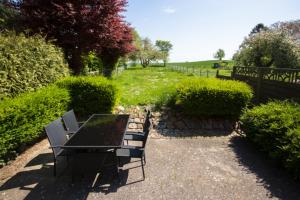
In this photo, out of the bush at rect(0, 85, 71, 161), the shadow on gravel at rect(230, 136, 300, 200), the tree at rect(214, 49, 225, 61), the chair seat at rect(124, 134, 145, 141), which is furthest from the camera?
the tree at rect(214, 49, 225, 61)

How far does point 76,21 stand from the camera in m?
7.13

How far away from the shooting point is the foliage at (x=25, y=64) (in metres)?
4.24

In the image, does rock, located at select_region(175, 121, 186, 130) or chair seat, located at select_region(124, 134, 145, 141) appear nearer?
chair seat, located at select_region(124, 134, 145, 141)

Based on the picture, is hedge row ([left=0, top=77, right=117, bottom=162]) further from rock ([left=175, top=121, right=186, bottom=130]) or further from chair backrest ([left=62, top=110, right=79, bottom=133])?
rock ([left=175, top=121, right=186, bottom=130])

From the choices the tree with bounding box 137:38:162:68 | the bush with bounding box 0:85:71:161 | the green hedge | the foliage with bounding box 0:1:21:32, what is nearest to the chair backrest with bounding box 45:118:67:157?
the bush with bounding box 0:85:71:161

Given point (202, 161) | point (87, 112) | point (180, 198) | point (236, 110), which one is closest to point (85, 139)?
point (180, 198)

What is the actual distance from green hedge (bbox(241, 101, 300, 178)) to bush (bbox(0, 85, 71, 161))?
14.5 feet

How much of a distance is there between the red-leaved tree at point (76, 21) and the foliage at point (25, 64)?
3.45 ft

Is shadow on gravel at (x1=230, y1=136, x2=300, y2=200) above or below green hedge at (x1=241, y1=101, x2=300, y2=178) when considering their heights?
below

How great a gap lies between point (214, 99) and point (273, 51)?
351 inches

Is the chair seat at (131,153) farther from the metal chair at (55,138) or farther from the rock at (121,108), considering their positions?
the rock at (121,108)

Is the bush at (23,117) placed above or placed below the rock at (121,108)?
above

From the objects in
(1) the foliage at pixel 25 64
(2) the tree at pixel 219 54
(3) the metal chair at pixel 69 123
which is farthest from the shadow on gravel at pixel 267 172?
(2) the tree at pixel 219 54

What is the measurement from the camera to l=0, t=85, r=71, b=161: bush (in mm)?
3562
